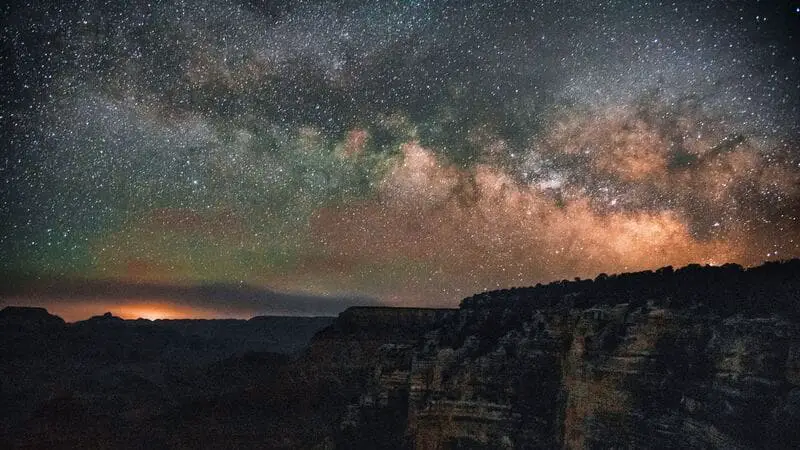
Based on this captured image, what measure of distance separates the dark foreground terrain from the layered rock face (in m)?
0.04

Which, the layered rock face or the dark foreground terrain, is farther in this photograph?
the dark foreground terrain

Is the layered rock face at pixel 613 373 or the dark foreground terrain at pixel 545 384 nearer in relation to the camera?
the layered rock face at pixel 613 373

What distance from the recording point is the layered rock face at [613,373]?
12914mm

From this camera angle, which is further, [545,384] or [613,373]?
[545,384]

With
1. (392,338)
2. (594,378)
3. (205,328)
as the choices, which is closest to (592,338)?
(594,378)

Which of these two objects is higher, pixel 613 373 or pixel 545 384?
pixel 613 373

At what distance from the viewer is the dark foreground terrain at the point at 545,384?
1330cm

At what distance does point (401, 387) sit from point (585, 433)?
10.8 m

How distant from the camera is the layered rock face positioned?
508 inches

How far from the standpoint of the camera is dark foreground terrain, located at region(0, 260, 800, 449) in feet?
43.7

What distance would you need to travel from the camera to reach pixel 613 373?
54.6 feet

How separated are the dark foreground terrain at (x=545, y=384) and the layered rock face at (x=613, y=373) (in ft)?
0.15

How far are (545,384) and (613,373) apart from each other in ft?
14.2

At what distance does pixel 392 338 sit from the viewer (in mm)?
46906
